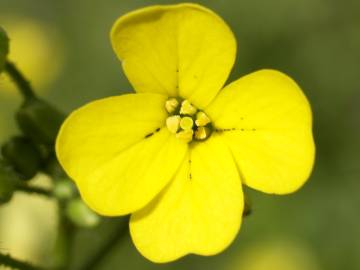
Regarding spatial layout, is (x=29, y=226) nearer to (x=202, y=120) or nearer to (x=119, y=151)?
(x=119, y=151)

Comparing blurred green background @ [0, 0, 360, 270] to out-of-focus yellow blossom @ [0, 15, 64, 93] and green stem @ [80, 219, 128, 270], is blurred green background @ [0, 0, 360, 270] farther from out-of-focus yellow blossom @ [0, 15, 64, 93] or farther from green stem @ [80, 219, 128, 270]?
green stem @ [80, 219, 128, 270]

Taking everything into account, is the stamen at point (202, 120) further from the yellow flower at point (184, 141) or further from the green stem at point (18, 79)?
the green stem at point (18, 79)

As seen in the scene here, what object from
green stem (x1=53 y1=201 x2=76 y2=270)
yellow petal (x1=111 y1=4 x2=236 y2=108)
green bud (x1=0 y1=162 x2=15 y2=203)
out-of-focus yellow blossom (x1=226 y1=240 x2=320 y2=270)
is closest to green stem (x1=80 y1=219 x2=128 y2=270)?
green stem (x1=53 y1=201 x2=76 y2=270)

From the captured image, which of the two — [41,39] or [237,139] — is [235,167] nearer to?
[237,139]

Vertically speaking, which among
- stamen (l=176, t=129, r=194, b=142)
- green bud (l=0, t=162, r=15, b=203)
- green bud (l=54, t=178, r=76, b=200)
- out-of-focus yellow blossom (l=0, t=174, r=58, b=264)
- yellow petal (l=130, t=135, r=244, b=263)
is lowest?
out-of-focus yellow blossom (l=0, t=174, r=58, b=264)

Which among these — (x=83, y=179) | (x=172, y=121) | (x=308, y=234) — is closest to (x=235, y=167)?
(x=172, y=121)

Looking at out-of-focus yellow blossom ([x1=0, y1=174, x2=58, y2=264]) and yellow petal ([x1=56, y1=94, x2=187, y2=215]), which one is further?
out-of-focus yellow blossom ([x1=0, y1=174, x2=58, y2=264])

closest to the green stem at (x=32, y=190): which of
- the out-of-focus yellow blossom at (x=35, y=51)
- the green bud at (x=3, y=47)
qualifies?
Result: the green bud at (x=3, y=47)
